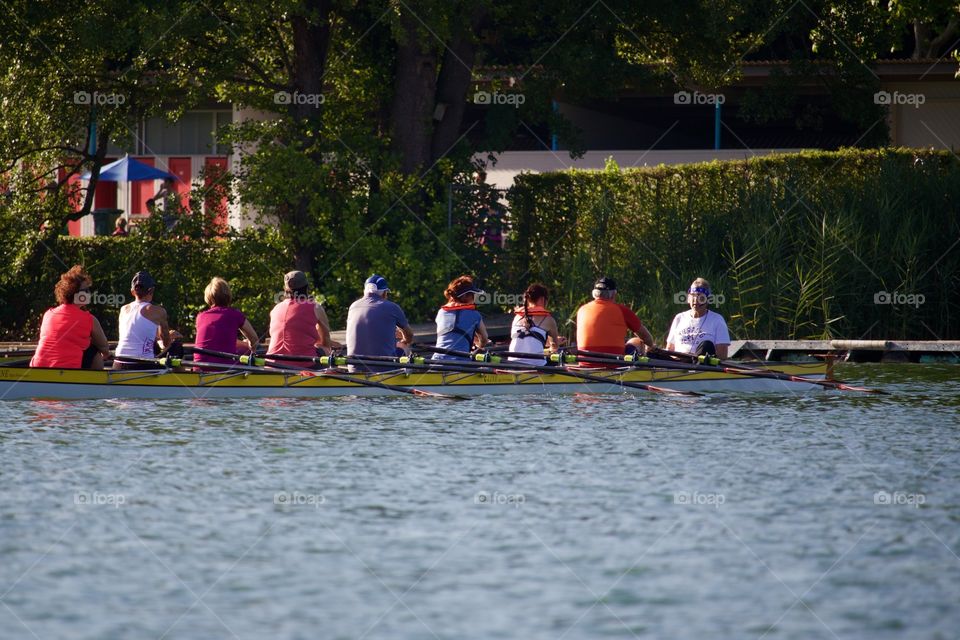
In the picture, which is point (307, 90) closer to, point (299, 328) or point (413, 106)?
point (413, 106)

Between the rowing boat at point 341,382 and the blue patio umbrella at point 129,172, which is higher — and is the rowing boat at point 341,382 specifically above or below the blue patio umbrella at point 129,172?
below

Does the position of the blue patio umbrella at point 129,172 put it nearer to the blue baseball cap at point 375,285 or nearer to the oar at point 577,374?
the blue baseball cap at point 375,285

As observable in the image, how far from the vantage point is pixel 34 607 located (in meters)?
7.94

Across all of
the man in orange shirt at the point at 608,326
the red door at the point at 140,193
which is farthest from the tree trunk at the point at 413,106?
the red door at the point at 140,193

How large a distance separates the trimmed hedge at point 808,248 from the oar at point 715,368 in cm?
461

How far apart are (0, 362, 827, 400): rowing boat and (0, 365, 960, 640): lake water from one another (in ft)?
1.55

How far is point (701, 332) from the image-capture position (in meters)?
17.3

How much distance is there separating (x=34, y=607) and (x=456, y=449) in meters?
5.64

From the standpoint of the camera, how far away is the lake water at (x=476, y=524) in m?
7.84

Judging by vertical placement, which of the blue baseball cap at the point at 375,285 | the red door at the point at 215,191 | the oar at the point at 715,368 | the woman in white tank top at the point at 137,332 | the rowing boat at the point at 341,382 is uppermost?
the red door at the point at 215,191

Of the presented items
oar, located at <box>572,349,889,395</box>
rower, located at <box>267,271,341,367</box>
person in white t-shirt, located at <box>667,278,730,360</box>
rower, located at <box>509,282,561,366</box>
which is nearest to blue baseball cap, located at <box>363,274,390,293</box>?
rower, located at <box>267,271,341,367</box>

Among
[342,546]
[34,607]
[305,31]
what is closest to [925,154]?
[305,31]

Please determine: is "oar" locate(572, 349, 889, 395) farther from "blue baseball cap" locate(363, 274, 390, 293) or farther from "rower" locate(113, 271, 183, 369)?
"rower" locate(113, 271, 183, 369)

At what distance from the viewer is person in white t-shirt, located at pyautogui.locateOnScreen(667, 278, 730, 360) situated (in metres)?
17.1
